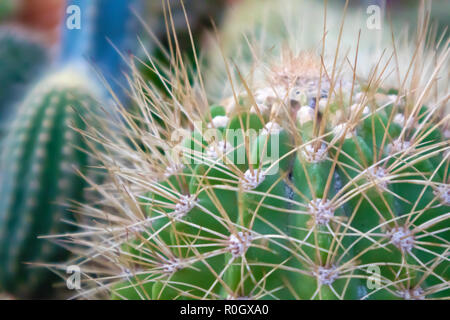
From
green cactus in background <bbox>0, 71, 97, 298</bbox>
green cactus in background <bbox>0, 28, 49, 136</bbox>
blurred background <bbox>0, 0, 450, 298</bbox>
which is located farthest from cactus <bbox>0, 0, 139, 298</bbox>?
green cactus in background <bbox>0, 28, 49, 136</bbox>

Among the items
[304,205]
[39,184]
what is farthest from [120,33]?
[304,205]

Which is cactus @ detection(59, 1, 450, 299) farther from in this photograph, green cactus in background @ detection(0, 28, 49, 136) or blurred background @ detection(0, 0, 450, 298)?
green cactus in background @ detection(0, 28, 49, 136)

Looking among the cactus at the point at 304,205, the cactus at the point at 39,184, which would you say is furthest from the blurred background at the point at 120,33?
the cactus at the point at 304,205

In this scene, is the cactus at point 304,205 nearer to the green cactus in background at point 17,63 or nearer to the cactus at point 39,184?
the cactus at point 39,184

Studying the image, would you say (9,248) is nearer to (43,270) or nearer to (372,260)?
(43,270)
